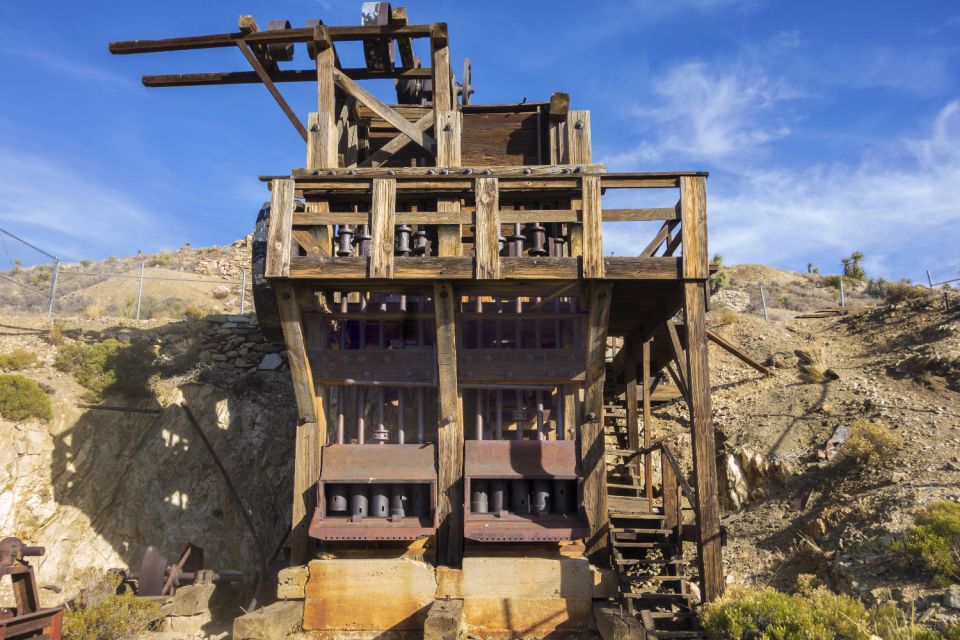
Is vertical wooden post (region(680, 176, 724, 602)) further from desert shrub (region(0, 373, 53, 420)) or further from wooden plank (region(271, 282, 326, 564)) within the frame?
desert shrub (region(0, 373, 53, 420))

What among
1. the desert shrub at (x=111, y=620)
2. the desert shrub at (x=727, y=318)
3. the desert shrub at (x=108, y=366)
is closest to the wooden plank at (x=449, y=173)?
the desert shrub at (x=111, y=620)

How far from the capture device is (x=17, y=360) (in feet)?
53.1

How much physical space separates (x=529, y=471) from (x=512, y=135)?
585 centimetres

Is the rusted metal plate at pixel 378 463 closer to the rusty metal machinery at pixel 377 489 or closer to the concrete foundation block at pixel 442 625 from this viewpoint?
the rusty metal machinery at pixel 377 489

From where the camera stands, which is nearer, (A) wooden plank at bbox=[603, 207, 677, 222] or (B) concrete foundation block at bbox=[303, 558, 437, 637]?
(B) concrete foundation block at bbox=[303, 558, 437, 637]

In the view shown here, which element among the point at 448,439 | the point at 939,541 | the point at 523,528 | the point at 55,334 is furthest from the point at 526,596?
the point at 55,334

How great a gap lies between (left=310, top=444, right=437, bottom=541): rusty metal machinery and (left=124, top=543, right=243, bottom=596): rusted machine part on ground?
249cm

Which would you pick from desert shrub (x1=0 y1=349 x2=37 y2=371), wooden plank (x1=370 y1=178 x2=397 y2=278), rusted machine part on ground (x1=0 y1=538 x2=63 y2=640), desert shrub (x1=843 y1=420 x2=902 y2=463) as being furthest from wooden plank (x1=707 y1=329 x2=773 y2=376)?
desert shrub (x1=0 y1=349 x2=37 y2=371)

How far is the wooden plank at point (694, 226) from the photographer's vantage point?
9.20m

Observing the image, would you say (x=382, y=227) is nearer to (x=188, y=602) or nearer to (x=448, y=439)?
(x=448, y=439)

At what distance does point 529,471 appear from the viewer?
379 inches

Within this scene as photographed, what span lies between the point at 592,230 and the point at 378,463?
4.29 metres

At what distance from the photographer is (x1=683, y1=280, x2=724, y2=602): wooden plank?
28.3 ft

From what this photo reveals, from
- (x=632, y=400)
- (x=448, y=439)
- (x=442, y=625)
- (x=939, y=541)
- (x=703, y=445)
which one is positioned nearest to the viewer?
(x=939, y=541)
